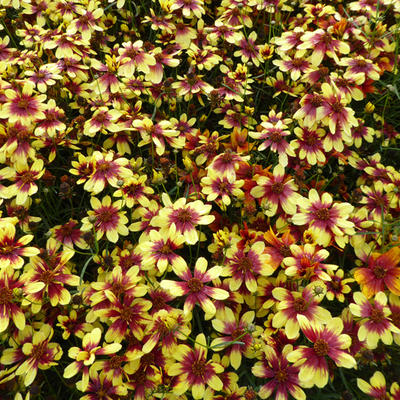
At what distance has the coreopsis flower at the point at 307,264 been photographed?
1.08 metres

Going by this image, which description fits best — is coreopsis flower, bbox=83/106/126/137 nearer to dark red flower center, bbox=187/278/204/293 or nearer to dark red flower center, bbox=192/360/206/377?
dark red flower center, bbox=187/278/204/293

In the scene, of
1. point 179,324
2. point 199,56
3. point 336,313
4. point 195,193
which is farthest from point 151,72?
point 336,313

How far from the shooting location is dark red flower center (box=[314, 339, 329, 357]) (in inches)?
37.7

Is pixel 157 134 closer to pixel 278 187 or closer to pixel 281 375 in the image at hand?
pixel 278 187

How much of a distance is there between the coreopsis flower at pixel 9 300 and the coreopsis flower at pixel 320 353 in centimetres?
74

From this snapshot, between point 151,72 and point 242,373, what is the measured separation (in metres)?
1.21

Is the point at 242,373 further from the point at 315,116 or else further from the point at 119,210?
the point at 315,116

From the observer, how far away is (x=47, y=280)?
1.13 m

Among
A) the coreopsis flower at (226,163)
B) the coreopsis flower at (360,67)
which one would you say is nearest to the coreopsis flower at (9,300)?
the coreopsis flower at (226,163)

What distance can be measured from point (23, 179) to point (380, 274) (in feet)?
4.02

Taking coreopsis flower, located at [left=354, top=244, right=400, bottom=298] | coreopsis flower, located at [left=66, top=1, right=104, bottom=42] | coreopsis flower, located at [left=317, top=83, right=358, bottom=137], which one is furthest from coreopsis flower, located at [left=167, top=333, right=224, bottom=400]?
coreopsis flower, located at [left=66, top=1, right=104, bottom=42]

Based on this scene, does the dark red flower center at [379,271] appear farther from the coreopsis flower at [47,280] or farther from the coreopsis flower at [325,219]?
the coreopsis flower at [47,280]

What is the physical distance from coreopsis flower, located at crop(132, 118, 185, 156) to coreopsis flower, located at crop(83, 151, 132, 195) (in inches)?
5.0

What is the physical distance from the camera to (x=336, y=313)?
4.36ft
